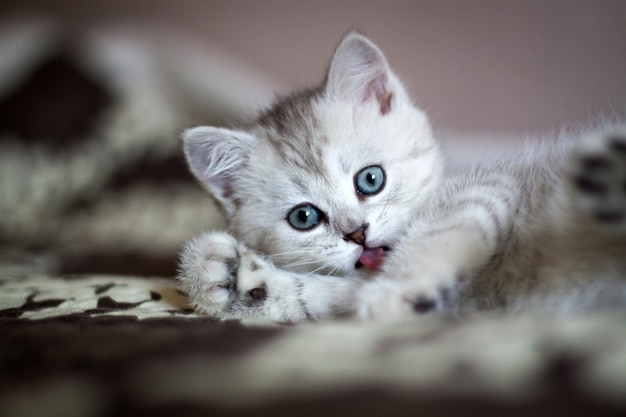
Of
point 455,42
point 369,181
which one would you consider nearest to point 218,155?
point 369,181

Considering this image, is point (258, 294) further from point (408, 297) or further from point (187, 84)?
point (187, 84)

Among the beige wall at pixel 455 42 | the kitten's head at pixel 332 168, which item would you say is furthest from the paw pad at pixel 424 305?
the beige wall at pixel 455 42

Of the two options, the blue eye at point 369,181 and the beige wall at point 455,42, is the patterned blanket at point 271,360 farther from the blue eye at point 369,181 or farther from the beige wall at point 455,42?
the beige wall at point 455,42

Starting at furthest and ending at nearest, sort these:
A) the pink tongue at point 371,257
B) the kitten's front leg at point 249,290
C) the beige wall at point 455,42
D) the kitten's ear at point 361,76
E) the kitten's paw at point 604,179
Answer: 1. the beige wall at point 455,42
2. the kitten's ear at point 361,76
3. the pink tongue at point 371,257
4. the kitten's front leg at point 249,290
5. the kitten's paw at point 604,179

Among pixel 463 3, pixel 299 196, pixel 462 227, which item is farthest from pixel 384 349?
pixel 463 3

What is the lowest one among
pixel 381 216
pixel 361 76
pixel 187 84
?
pixel 381 216

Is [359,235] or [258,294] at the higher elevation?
[359,235]

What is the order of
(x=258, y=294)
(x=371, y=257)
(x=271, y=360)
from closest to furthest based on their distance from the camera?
(x=271, y=360)
(x=258, y=294)
(x=371, y=257)

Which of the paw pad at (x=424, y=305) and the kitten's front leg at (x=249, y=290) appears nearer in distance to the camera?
the paw pad at (x=424, y=305)
